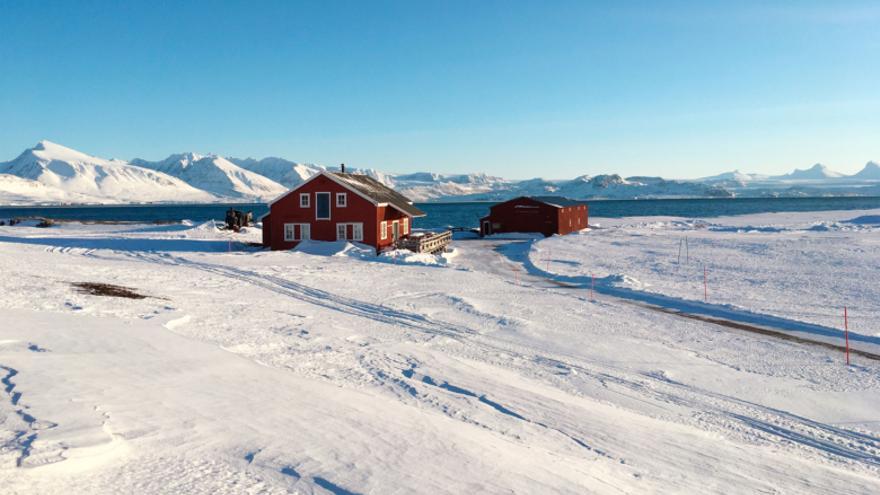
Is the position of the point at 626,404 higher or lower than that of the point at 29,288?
lower

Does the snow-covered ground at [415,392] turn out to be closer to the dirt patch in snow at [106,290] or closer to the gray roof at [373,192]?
the dirt patch in snow at [106,290]

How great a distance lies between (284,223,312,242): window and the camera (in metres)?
46.8

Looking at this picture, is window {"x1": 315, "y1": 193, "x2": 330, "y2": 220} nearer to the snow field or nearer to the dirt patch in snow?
the snow field

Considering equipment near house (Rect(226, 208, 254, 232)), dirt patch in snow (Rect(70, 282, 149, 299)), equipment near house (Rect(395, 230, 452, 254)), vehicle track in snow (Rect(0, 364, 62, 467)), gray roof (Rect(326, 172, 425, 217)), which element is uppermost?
gray roof (Rect(326, 172, 425, 217))

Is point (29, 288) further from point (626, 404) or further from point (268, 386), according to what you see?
point (626, 404)

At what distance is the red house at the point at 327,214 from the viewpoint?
46000 mm

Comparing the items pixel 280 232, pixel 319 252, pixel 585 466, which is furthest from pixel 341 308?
pixel 280 232

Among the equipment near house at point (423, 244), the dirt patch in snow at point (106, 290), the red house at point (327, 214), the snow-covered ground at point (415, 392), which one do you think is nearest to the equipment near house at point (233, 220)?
the red house at point (327, 214)

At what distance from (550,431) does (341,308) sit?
13.9 meters

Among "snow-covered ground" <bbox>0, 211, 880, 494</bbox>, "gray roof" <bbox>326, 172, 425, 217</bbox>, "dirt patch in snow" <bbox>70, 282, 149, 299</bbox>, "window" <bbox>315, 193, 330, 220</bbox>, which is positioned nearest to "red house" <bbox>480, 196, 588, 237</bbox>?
"gray roof" <bbox>326, 172, 425, 217</bbox>

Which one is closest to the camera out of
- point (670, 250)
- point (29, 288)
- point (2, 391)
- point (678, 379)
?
point (2, 391)

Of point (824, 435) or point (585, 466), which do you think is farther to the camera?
point (824, 435)

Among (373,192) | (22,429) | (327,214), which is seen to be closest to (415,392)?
(22,429)

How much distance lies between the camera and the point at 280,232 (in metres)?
47.0
